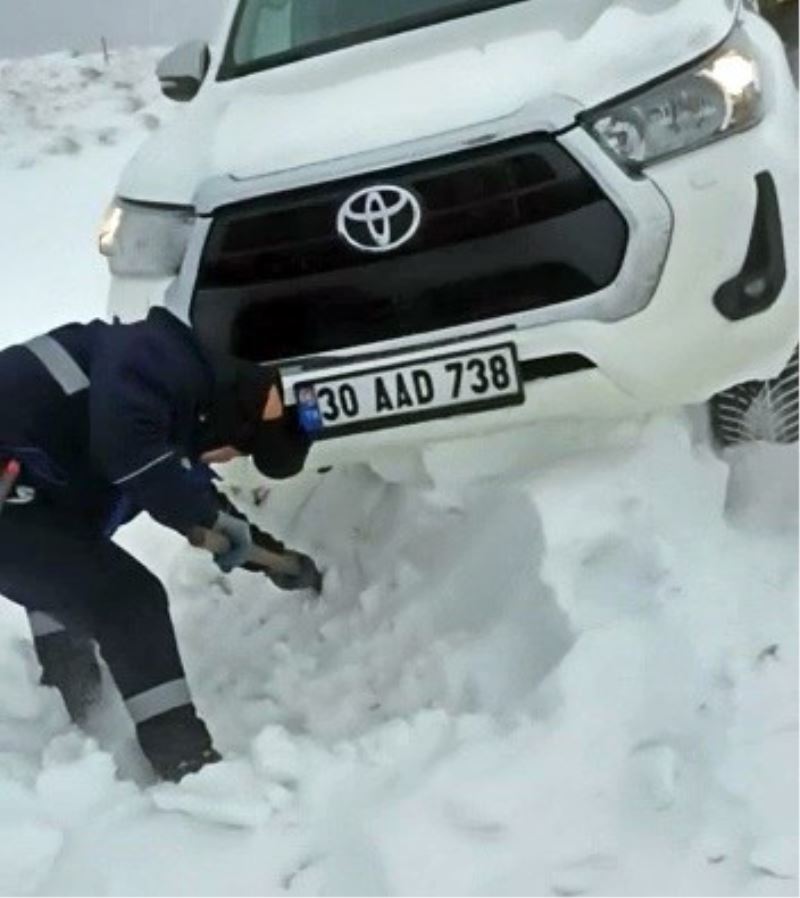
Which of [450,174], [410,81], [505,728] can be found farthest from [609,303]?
[505,728]

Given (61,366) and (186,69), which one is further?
(186,69)

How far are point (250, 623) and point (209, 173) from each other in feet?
3.94

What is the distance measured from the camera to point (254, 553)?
12.0 ft

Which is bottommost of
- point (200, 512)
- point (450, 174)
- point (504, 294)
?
point (200, 512)

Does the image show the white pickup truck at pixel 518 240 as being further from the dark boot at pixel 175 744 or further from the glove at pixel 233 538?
the dark boot at pixel 175 744

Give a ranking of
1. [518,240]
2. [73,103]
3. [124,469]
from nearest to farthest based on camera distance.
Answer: [124,469]
[518,240]
[73,103]

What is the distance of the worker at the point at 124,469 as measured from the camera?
3.05 metres

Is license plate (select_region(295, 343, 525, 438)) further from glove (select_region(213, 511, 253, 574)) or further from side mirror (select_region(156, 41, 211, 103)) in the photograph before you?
side mirror (select_region(156, 41, 211, 103))

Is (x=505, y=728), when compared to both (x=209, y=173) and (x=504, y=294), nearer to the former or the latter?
(x=504, y=294)

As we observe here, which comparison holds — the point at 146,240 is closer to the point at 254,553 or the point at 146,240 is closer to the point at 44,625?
the point at 254,553

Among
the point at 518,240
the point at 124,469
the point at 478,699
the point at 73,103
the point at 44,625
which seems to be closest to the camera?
the point at 124,469

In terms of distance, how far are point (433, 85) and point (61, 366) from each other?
117 cm

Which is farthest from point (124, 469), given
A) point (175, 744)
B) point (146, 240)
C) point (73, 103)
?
point (73, 103)

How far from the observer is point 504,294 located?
134 inches
